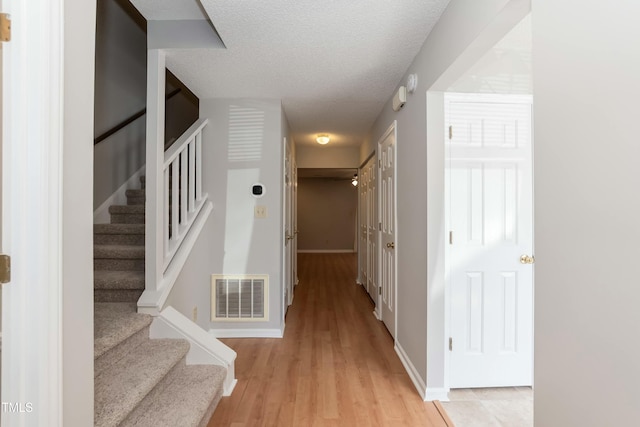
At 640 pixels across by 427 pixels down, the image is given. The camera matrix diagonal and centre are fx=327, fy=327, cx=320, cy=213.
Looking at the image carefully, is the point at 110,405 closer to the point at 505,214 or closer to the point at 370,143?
the point at 505,214

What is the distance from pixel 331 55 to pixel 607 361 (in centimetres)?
227

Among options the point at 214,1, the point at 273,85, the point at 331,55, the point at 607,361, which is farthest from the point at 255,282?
the point at 607,361

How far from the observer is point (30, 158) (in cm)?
92

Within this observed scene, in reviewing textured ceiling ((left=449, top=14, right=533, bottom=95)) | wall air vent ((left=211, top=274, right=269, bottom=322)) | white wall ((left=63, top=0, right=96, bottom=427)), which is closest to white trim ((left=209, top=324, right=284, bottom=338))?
wall air vent ((left=211, top=274, right=269, bottom=322))

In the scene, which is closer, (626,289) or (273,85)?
(626,289)

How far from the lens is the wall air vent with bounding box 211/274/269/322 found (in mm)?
3236

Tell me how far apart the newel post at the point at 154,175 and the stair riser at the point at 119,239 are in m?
0.56

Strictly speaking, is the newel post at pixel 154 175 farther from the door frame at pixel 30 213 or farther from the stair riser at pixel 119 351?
the door frame at pixel 30 213

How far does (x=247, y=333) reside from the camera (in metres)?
3.24

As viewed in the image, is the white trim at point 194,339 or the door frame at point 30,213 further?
the white trim at point 194,339

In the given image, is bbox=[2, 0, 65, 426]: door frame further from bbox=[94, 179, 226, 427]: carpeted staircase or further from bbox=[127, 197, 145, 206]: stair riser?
bbox=[127, 197, 145, 206]: stair riser

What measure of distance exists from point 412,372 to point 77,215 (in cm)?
232

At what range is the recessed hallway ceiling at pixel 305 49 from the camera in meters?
1.86

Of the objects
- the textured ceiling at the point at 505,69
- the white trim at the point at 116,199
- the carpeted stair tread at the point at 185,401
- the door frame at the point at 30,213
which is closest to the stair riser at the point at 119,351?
the carpeted stair tread at the point at 185,401
